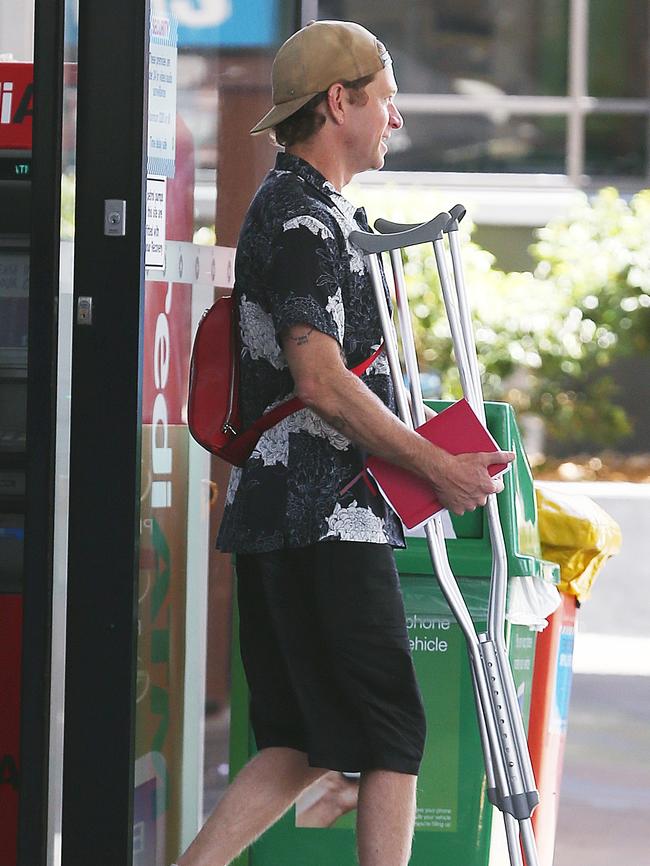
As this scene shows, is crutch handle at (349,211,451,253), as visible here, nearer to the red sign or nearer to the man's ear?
the man's ear

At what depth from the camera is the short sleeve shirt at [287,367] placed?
2945 mm

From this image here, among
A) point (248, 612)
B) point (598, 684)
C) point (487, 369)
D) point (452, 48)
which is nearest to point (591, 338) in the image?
point (487, 369)

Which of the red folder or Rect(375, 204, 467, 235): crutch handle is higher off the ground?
Rect(375, 204, 467, 235): crutch handle

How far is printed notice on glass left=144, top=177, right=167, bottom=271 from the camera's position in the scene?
3330 millimetres

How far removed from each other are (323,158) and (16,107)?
3.67 ft

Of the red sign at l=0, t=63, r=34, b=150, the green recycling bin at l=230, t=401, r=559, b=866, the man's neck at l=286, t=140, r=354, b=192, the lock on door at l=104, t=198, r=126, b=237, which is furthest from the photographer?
the red sign at l=0, t=63, r=34, b=150

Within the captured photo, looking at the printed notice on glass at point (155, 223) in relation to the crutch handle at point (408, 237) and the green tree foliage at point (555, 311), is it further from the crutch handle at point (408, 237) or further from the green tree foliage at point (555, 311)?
the green tree foliage at point (555, 311)

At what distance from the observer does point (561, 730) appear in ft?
12.8

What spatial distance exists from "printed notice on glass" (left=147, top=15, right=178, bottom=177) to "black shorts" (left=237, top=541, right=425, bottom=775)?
97cm

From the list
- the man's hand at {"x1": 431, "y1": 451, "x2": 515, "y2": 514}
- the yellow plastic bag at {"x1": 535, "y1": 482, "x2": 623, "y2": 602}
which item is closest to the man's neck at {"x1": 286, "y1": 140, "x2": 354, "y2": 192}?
the man's hand at {"x1": 431, "y1": 451, "x2": 515, "y2": 514}

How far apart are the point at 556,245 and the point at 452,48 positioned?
13.9ft

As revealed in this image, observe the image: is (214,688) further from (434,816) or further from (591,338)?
(591,338)

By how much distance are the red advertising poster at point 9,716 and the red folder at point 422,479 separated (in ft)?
4.46

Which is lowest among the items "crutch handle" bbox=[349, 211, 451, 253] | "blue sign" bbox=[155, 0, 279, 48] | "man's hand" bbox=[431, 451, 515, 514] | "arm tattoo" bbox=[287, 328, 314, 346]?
"man's hand" bbox=[431, 451, 515, 514]
